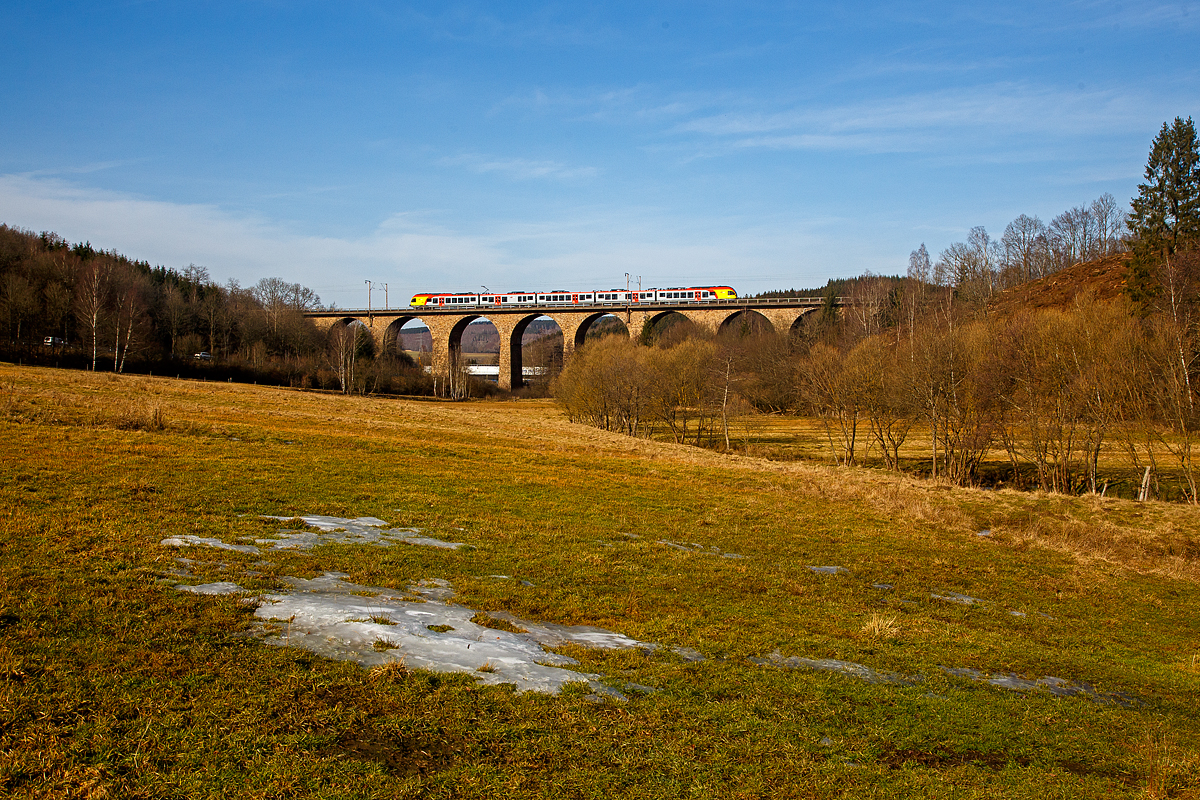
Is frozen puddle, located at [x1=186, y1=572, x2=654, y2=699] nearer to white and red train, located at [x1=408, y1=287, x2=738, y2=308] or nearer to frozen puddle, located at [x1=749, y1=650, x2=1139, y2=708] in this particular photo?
frozen puddle, located at [x1=749, y1=650, x2=1139, y2=708]

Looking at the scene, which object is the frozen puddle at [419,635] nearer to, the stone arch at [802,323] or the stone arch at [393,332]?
the stone arch at [802,323]

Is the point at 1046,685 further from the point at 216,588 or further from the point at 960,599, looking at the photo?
the point at 216,588

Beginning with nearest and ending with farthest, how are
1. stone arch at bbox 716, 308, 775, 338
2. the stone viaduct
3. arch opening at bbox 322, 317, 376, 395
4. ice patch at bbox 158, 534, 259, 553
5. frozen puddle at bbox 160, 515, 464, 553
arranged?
ice patch at bbox 158, 534, 259, 553
frozen puddle at bbox 160, 515, 464, 553
arch opening at bbox 322, 317, 376, 395
stone arch at bbox 716, 308, 775, 338
the stone viaduct

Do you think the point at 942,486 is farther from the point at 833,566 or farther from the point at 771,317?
the point at 771,317

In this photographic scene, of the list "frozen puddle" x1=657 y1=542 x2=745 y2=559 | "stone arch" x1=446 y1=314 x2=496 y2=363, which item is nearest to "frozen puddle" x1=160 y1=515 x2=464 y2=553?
"frozen puddle" x1=657 y1=542 x2=745 y2=559

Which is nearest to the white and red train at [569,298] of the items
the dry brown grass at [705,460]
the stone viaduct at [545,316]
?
the stone viaduct at [545,316]

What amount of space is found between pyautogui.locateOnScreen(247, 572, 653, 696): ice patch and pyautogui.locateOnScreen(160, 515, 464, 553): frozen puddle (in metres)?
1.67

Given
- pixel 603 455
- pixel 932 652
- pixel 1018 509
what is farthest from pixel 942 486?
pixel 932 652

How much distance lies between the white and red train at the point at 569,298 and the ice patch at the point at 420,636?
84601 mm

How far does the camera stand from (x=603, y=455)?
97.2ft

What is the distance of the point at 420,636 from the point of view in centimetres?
679

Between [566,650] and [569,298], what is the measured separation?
96.1m

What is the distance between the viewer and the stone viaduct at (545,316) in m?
91.8

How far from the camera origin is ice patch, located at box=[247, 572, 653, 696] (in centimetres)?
621
